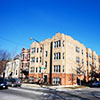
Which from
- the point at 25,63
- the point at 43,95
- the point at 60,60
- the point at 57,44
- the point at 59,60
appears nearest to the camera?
the point at 43,95

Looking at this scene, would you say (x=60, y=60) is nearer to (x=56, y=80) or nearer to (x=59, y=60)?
(x=59, y=60)

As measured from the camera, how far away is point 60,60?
32.1 meters

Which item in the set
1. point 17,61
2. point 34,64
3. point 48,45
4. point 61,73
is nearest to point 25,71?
point 34,64

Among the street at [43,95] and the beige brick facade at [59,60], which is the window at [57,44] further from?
the street at [43,95]

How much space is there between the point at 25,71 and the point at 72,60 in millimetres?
17553

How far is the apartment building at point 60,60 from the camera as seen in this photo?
31.8 m

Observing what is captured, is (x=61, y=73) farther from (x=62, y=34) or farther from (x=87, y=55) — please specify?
(x=87, y=55)

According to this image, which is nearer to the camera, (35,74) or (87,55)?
(35,74)

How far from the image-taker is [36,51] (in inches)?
1577

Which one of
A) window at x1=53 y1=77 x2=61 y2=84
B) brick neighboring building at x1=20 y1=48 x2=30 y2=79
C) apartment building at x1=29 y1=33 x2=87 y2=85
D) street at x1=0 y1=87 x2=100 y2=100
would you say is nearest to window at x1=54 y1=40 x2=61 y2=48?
apartment building at x1=29 y1=33 x2=87 y2=85

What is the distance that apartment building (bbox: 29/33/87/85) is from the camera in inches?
1252

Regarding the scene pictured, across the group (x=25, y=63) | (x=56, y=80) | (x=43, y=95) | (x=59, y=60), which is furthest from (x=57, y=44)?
(x=43, y=95)

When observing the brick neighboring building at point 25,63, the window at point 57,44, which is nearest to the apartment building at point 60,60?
the window at point 57,44

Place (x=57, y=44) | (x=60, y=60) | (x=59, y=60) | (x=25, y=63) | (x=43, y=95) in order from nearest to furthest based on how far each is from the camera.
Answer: (x=43, y=95) < (x=60, y=60) < (x=59, y=60) < (x=57, y=44) < (x=25, y=63)
